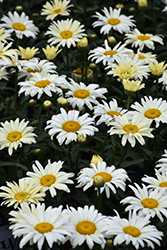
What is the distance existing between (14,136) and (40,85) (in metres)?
0.53

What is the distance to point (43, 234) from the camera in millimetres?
1900

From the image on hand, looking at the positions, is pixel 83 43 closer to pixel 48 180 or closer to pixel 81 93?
pixel 81 93

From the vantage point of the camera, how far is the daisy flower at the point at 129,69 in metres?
3.21

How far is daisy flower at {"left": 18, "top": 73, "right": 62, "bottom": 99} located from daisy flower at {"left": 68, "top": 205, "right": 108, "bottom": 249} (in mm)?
1194

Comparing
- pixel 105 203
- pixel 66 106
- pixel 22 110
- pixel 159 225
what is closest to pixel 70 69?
pixel 22 110

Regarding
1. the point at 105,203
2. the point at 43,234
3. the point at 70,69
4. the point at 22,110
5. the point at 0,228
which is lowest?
the point at 43,234

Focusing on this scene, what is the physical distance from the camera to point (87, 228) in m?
2.00

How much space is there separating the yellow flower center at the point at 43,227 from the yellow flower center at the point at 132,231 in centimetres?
40

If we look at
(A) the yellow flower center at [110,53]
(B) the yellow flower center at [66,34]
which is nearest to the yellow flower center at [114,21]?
(B) the yellow flower center at [66,34]

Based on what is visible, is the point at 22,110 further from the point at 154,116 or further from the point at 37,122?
the point at 154,116

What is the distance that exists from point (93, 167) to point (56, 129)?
0.41 metres

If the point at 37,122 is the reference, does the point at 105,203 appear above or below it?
below

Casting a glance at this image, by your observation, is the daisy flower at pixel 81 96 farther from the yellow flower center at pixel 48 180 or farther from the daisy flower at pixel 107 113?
the yellow flower center at pixel 48 180

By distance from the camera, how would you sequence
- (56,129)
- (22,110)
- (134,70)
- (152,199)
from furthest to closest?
(22,110), (134,70), (56,129), (152,199)
